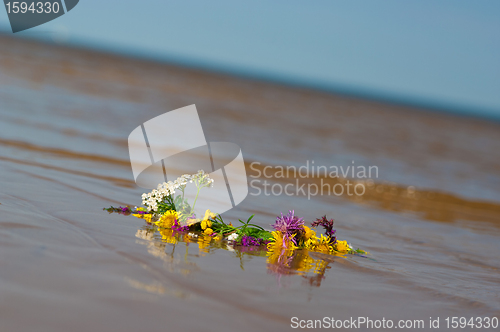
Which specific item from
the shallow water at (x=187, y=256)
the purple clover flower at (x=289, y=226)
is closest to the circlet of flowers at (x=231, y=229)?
the purple clover flower at (x=289, y=226)

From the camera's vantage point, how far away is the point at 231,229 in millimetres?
4656

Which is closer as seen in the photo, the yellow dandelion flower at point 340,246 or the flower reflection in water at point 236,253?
the flower reflection in water at point 236,253

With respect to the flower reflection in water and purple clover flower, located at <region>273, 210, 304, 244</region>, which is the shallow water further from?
purple clover flower, located at <region>273, 210, 304, 244</region>

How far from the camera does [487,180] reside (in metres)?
14.1

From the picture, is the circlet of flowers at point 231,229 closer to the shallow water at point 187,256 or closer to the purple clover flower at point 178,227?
the purple clover flower at point 178,227

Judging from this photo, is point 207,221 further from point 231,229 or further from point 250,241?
point 250,241

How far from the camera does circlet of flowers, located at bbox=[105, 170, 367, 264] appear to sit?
4531 mm

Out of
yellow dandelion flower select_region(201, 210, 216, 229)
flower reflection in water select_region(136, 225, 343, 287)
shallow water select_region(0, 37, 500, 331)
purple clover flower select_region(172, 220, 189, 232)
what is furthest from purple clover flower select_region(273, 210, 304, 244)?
purple clover flower select_region(172, 220, 189, 232)

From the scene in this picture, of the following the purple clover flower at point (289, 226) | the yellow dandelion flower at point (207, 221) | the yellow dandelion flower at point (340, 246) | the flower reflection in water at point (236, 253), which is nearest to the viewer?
the flower reflection in water at point (236, 253)

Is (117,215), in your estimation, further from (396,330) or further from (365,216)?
(365,216)

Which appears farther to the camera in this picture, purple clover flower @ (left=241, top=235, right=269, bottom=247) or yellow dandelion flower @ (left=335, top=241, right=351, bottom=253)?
yellow dandelion flower @ (left=335, top=241, right=351, bottom=253)

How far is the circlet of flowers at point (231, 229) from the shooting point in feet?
14.9

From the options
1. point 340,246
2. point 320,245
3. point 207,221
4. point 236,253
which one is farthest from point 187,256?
point 340,246

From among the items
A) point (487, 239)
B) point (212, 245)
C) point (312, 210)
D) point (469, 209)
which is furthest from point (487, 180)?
point (212, 245)
